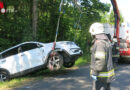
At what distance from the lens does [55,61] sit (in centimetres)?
873

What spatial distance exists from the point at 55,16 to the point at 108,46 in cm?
1590

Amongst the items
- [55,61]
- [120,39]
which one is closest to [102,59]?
[55,61]

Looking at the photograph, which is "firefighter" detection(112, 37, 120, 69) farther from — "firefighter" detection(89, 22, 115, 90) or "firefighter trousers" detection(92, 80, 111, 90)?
"firefighter" detection(89, 22, 115, 90)

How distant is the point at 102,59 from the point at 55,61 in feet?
17.6

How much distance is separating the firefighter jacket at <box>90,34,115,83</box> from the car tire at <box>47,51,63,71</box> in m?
5.05

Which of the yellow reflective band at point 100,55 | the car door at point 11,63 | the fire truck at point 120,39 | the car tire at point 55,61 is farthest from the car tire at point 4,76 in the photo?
the fire truck at point 120,39

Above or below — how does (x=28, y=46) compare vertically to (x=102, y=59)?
below

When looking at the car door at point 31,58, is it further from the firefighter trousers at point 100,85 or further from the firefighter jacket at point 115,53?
the firefighter trousers at point 100,85

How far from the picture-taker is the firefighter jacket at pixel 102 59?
349cm

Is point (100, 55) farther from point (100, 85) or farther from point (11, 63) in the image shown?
point (11, 63)

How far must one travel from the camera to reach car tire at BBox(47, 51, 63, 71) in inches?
341

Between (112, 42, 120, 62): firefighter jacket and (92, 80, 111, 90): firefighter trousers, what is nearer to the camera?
(92, 80, 111, 90): firefighter trousers

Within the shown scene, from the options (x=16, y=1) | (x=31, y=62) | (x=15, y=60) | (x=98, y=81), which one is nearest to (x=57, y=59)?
(x=31, y=62)

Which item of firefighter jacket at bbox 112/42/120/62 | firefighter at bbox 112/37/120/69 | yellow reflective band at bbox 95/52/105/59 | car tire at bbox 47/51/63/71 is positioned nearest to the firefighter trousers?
yellow reflective band at bbox 95/52/105/59
